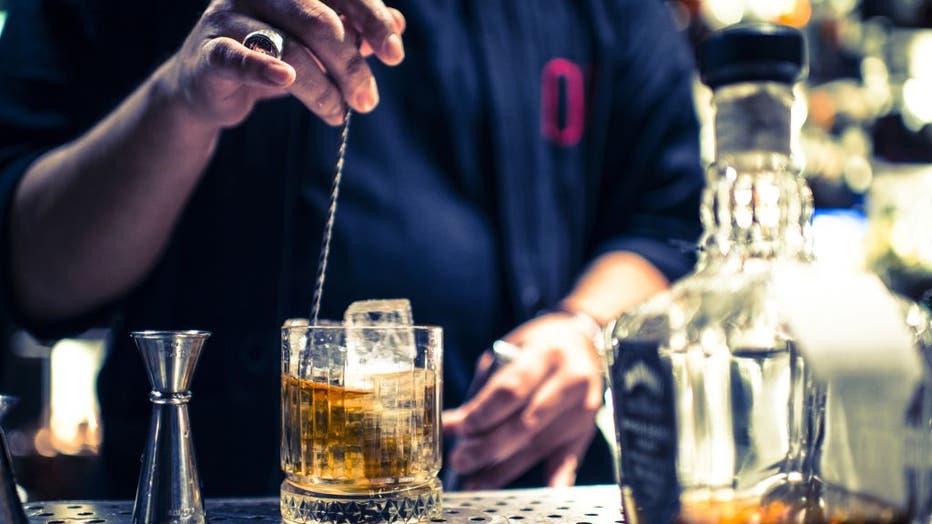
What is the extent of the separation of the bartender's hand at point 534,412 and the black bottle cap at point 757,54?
22.9 inches

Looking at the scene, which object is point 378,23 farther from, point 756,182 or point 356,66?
point 756,182

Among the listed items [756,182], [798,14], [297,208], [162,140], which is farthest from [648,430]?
[798,14]

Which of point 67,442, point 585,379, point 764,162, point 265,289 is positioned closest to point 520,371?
point 585,379

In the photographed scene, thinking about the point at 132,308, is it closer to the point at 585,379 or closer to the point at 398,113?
the point at 398,113

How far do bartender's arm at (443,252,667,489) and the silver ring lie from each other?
0.51m

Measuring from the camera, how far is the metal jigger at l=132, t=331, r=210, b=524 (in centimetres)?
60

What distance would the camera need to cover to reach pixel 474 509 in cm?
76

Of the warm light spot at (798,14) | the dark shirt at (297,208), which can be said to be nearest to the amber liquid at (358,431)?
the dark shirt at (297,208)

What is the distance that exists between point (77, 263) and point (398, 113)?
50cm

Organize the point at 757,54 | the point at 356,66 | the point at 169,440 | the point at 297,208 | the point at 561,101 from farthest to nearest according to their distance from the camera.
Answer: the point at 561,101
the point at 297,208
the point at 356,66
the point at 169,440
the point at 757,54

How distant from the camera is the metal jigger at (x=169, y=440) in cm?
60

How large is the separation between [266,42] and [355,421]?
298 millimetres

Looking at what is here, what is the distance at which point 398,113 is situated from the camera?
51.8 inches

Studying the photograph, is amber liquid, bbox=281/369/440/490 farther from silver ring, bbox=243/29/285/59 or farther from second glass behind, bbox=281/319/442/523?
silver ring, bbox=243/29/285/59
